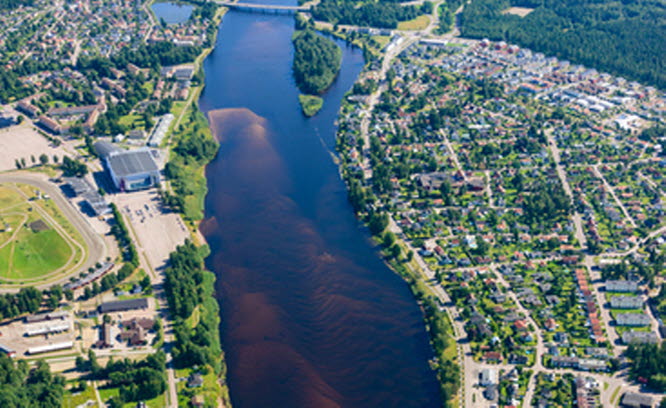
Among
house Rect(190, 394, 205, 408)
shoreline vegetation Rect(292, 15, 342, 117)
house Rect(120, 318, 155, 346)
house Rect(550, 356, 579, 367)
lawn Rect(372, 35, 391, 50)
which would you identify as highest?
lawn Rect(372, 35, 391, 50)

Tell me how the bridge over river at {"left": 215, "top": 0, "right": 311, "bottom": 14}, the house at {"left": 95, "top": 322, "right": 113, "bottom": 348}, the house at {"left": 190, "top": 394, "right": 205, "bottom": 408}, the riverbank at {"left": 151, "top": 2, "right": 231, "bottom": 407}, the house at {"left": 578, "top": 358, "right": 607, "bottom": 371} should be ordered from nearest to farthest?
1. the house at {"left": 190, "top": 394, "right": 205, "bottom": 408}
2. the house at {"left": 578, "top": 358, "right": 607, "bottom": 371}
3. the riverbank at {"left": 151, "top": 2, "right": 231, "bottom": 407}
4. the house at {"left": 95, "top": 322, "right": 113, "bottom": 348}
5. the bridge over river at {"left": 215, "top": 0, "right": 311, "bottom": 14}

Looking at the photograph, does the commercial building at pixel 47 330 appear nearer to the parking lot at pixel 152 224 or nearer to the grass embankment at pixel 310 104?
the parking lot at pixel 152 224

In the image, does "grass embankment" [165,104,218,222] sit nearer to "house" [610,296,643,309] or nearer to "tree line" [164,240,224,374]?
"tree line" [164,240,224,374]

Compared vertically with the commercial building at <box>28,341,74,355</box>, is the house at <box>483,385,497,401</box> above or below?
above

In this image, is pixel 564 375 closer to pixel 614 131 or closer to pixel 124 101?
pixel 614 131

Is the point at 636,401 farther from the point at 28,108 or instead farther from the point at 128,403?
the point at 28,108

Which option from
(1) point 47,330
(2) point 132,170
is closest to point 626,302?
(1) point 47,330

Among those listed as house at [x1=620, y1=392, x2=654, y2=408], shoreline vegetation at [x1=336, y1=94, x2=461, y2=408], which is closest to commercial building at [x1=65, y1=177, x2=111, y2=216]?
shoreline vegetation at [x1=336, y1=94, x2=461, y2=408]
